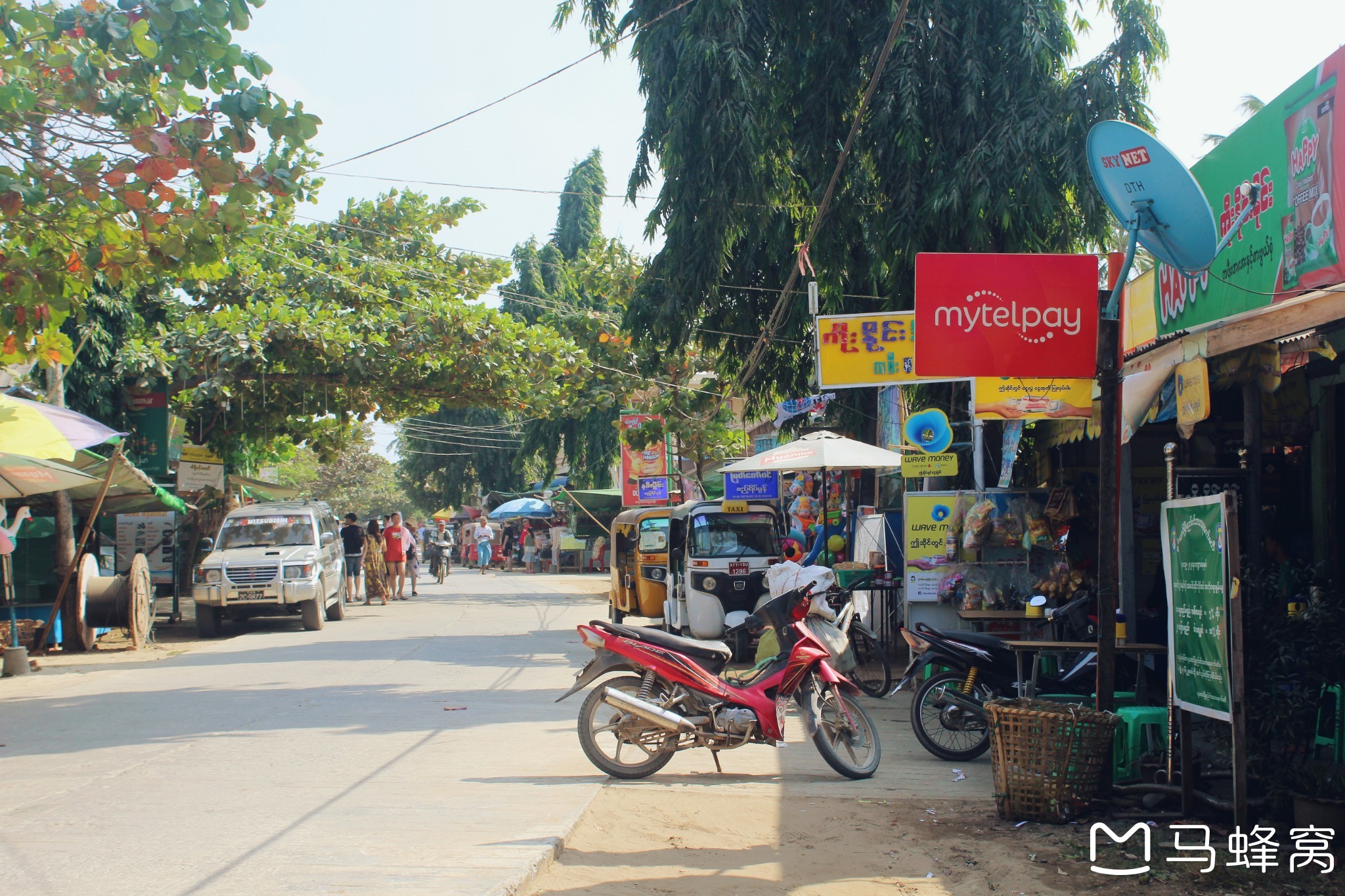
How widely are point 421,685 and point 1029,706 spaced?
7381mm

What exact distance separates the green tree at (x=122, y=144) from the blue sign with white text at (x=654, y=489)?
23403 millimetres

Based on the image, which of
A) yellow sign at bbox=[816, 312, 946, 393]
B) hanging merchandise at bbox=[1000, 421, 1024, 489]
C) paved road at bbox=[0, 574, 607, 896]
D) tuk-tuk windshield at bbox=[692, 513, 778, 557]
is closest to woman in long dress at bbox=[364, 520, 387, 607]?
paved road at bbox=[0, 574, 607, 896]

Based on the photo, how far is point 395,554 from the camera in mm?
25391

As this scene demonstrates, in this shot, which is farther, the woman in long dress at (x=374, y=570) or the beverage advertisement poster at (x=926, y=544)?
the woman in long dress at (x=374, y=570)

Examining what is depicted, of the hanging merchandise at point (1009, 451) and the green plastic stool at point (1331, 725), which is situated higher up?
the hanging merchandise at point (1009, 451)

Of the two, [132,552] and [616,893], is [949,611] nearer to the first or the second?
[616,893]

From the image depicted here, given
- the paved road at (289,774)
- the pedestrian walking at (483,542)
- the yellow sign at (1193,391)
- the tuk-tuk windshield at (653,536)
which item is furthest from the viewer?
the pedestrian walking at (483,542)

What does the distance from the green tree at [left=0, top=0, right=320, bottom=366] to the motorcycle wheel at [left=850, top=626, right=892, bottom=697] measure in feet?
23.5

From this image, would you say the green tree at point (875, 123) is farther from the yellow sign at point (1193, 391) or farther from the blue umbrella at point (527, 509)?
the blue umbrella at point (527, 509)

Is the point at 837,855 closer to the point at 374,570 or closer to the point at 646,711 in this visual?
the point at 646,711

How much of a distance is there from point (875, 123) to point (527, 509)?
32550mm

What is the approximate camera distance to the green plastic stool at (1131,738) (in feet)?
22.0

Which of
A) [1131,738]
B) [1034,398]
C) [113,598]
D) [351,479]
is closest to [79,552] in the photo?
[113,598]

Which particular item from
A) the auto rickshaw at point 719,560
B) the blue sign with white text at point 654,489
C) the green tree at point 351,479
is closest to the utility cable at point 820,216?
the auto rickshaw at point 719,560
